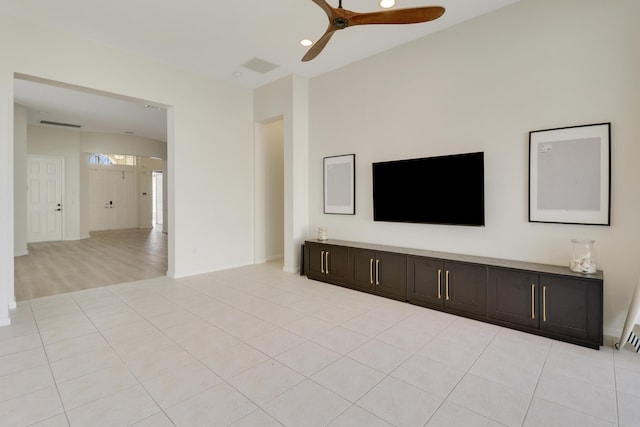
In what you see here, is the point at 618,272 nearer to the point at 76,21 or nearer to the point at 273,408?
the point at 273,408

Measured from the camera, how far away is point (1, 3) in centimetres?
340

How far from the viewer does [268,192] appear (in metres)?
6.43

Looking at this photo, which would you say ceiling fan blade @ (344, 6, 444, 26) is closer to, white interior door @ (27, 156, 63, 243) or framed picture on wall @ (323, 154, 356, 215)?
framed picture on wall @ (323, 154, 356, 215)

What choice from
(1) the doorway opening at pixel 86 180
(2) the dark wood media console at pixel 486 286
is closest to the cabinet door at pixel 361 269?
(2) the dark wood media console at pixel 486 286

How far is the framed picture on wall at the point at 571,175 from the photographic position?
292 cm

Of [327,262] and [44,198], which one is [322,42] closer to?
[327,262]

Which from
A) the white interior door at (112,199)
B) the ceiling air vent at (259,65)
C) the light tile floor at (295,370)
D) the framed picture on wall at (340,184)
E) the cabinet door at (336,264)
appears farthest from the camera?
the white interior door at (112,199)

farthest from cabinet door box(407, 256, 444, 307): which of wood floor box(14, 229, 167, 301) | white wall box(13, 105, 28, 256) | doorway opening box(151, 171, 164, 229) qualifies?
doorway opening box(151, 171, 164, 229)

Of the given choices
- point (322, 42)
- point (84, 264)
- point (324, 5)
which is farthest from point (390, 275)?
point (84, 264)

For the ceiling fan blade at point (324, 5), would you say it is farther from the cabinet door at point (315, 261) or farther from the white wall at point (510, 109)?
the cabinet door at point (315, 261)

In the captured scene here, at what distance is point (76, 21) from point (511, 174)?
5.30 meters

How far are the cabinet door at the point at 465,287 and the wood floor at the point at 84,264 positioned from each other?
4.53 metres

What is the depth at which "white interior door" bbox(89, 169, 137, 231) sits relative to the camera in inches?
444

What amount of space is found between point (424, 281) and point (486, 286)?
68 centimetres
